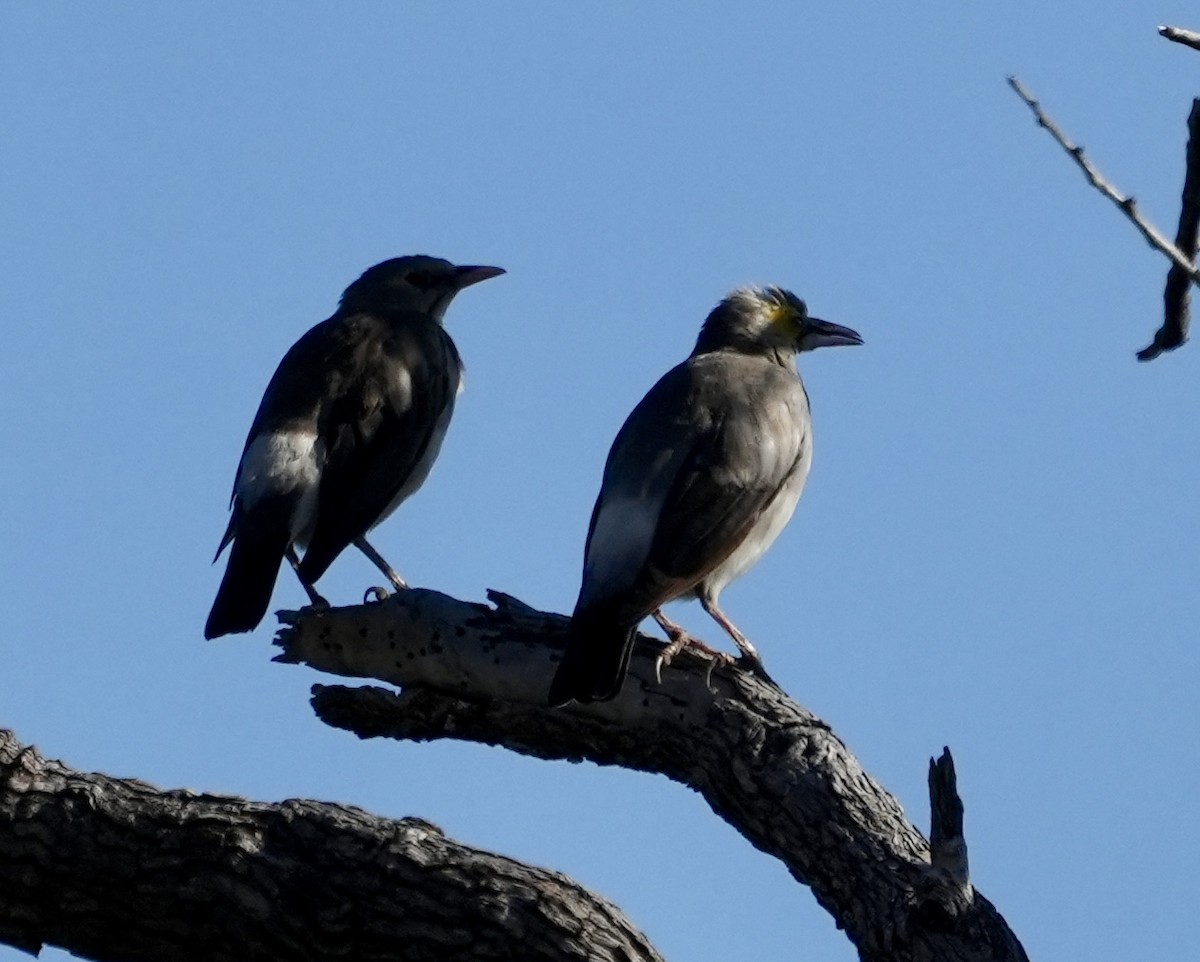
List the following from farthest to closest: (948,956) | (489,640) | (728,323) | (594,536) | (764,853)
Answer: (728,323) → (594,536) → (489,640) → (764,853) → (948,956)

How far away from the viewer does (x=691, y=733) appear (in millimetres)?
6500

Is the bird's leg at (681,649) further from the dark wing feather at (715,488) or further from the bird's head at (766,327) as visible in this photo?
the bird's head at (766,327)

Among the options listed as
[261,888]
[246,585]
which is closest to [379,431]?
[246,585]

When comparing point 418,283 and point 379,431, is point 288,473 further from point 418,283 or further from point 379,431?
point 418,283

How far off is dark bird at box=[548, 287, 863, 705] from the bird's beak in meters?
2.28

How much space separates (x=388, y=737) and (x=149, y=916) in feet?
5.42

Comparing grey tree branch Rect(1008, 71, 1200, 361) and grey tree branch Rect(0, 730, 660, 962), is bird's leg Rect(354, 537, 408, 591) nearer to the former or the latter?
grey tree branch Rect(0, 730, 660, 962)

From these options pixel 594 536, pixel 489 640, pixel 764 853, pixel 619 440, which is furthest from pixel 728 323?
pixel 764 853

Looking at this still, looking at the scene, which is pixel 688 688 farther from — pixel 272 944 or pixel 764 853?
pixel 272 944

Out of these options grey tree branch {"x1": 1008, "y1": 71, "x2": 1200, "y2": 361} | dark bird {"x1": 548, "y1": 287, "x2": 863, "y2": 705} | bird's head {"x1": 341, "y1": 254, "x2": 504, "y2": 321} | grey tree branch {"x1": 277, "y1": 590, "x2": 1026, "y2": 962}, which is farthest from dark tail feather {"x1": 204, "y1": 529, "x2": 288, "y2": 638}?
grey tree branch {"x1": 1008, "y1": 71, "x2": 1200, "y2": 361}

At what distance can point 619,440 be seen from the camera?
334 inches

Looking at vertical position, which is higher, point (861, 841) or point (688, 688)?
point (688, 688)

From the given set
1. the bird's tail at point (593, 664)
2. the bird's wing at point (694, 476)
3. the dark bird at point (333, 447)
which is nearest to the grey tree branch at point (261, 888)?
the bird's tail at point (593, 664)

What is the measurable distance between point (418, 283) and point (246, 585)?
10.0ft
